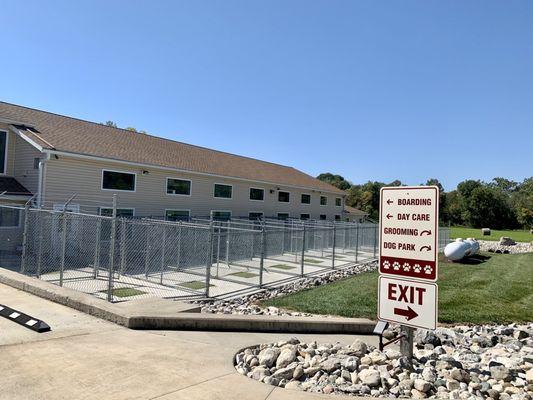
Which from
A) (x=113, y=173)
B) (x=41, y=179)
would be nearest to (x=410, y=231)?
(x=41, y=179)

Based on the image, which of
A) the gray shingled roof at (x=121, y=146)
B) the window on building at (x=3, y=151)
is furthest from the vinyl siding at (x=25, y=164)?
the gray shingled roof at (x=121, y=146)

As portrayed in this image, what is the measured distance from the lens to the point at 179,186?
77.0ft

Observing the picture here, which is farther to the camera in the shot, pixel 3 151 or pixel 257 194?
pixel 257 194

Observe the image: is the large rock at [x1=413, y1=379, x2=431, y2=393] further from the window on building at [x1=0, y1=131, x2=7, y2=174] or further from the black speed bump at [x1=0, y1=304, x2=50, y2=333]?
the window on building at [x1=0, y1=131, x2=7, y2=174]

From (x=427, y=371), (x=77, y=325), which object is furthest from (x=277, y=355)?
(x=77, y=325)

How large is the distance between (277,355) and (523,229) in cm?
9119

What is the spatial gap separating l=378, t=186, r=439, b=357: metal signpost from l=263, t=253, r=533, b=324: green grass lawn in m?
5.25

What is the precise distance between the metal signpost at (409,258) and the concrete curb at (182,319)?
2.48 metres

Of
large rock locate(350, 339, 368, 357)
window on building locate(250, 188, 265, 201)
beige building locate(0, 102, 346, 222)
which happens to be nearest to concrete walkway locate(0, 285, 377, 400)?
large rock locate(350, 339, 368, 357)

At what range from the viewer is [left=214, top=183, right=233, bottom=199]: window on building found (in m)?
26.3

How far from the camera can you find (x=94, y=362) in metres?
4.69

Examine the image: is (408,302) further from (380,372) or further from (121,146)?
(121,146)

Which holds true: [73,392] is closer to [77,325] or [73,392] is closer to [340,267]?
[77,325]

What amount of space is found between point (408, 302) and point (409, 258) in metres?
0.46
